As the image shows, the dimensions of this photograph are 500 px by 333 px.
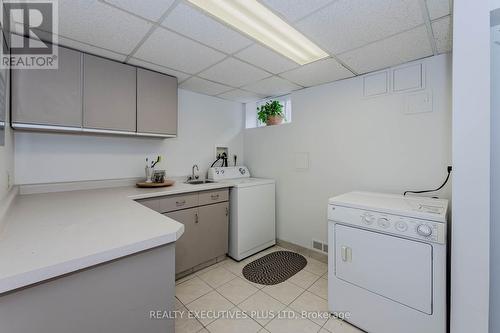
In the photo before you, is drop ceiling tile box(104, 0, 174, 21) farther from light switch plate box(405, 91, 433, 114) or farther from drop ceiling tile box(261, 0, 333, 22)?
light switch plate box(405, 91, 433, 114)

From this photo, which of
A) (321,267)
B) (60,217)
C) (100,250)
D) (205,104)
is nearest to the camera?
(100,250)

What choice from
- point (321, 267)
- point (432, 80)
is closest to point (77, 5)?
point (432, 80)

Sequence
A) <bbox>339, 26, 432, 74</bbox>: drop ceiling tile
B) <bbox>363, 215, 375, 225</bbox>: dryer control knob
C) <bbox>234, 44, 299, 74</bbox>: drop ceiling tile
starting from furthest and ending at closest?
<bbox>234, 44, 299, 74</bbox>: drop ceiling tile < <bbox>339, 26, 432, 74</bbox>: drop ceiling tile < <bbox>363, 215, 375, 225</bbox>: dryer control knob

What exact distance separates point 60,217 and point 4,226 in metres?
0.20

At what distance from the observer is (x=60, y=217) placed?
117 centimetres

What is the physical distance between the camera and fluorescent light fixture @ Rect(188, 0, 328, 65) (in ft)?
4.37

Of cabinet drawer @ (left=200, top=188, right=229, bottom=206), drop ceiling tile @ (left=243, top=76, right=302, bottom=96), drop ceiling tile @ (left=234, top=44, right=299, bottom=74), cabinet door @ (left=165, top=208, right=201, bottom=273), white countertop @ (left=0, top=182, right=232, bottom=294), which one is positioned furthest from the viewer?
drop ceiling tile @ (left=243, top=76, right=302, bottom=96)

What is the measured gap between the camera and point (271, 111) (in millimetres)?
3002

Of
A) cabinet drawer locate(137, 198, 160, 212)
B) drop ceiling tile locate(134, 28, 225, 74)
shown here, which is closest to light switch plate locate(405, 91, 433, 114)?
drop ceiling tile locate(134, 28, 225, 74)

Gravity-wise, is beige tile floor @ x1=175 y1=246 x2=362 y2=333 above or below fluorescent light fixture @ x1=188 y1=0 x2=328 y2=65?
below

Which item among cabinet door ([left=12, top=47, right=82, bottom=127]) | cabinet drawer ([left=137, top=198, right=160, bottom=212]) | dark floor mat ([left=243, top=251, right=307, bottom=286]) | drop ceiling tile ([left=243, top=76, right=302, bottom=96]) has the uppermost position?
drop ceiling tile ([left=243, top=76, right=302, bottom=96])

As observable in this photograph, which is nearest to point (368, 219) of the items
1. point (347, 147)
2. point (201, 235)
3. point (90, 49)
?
point (347, 147)

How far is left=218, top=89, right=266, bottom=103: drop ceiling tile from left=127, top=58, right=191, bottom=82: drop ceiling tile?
717 mm

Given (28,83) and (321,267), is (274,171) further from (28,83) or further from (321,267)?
(28,83)
